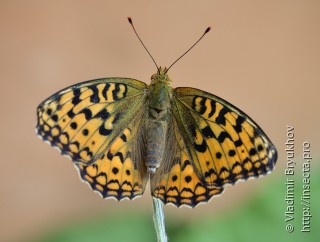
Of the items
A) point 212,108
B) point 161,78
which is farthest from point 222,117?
point 161,78

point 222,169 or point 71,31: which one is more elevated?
point 71,31

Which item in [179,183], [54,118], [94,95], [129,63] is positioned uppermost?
[129,63]

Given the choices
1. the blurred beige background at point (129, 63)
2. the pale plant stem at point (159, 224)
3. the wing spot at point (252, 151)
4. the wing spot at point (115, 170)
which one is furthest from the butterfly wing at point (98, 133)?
the blurred beige background at point (129, 63)

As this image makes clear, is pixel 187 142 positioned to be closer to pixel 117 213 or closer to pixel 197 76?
pixel 117 213

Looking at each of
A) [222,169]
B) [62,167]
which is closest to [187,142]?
[222,169]

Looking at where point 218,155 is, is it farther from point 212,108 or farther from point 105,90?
point 105,90

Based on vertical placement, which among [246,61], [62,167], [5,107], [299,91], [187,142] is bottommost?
[187,142]

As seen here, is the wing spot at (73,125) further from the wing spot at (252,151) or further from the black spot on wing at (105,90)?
the wing spot at (252,151)

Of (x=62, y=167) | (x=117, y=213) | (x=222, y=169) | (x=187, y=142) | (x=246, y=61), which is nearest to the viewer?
(x=222, y=169)
